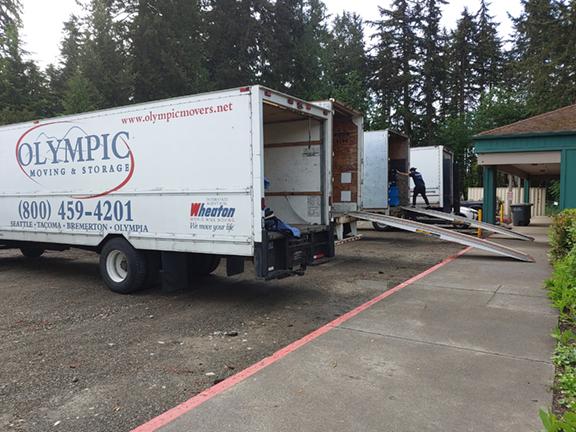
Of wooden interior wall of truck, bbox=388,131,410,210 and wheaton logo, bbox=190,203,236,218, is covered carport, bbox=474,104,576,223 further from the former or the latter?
wheaton logo, bbox=190,203,236,218

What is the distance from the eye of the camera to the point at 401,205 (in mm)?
15203

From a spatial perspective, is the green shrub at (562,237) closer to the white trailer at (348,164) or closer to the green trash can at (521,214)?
the white trailer at (348,164)

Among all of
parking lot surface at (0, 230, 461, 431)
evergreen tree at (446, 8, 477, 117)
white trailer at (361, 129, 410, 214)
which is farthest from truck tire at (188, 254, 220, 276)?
evergreen tree at (446, 8, 477, 117)

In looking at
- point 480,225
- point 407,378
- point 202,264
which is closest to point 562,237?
point 480,225

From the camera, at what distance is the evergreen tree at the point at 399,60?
38.7 m

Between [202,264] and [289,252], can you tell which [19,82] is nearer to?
[202,264]

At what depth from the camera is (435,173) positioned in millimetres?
17312

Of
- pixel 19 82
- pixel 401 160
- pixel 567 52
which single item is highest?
pixel 567 52

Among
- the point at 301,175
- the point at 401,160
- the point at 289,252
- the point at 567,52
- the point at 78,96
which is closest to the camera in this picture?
the point at 289,252

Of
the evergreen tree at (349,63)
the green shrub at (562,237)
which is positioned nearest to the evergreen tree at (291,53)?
the evergreen tree at (349,63)

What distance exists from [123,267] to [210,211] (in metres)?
2.29

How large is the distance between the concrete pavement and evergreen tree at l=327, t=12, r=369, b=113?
3105 centimetres

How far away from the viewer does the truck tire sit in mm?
8109

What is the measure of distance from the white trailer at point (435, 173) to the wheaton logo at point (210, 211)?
1197 centimetres
